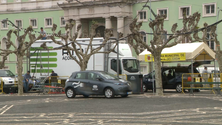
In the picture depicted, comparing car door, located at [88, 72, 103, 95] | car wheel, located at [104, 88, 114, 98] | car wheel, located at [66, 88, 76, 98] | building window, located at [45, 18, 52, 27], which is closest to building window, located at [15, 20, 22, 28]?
building window, located at [45, 18, 52, 27]

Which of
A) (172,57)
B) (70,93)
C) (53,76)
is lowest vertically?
(70,93)

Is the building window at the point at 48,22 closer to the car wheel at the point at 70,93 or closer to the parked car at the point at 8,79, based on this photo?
the parked car at the point at 8,79

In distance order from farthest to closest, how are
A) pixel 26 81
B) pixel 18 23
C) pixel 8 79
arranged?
pixel 18 23 → pixel 8 79 → pixel 26 81

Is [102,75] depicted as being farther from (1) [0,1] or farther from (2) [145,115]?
(1) [0,1]

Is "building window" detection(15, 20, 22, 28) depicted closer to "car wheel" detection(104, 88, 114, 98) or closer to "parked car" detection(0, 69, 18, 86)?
"parked car" detection(0, 69, 18, 86)

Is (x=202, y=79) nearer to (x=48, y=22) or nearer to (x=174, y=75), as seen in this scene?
(x=174, y=75)

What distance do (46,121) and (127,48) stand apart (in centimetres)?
2150

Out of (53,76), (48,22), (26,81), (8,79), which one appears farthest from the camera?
(48,22)

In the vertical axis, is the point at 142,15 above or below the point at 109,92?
above

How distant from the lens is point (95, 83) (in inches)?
1049

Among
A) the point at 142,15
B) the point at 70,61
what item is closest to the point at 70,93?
the point at 70,61

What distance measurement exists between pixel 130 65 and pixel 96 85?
8552 millimetres

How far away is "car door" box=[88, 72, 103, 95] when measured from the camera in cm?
2647

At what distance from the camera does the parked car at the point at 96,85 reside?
26047 millimetres
